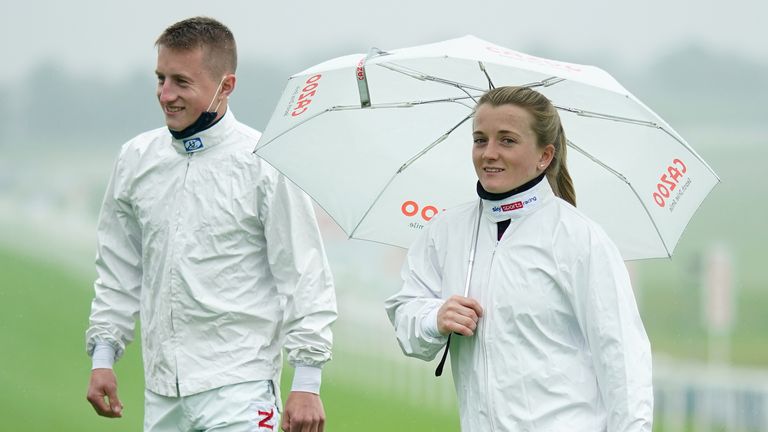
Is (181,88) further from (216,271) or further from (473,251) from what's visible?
(473,251)

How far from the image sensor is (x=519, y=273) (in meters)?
2.41

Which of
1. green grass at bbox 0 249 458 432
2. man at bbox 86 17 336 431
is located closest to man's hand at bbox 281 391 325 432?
man at bbox 86 17 336 431

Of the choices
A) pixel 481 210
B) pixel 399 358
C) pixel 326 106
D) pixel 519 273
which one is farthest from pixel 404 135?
pixel 399 358

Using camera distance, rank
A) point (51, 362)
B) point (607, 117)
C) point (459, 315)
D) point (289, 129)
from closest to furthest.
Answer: point (459, 315), point (607, 117), point (289, 129), point (51, 362)

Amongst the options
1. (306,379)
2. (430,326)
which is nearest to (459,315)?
(430,326)

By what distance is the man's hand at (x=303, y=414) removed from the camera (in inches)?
113

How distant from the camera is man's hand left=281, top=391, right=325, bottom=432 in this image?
9.45ft

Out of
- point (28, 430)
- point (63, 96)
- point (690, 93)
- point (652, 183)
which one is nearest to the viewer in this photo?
point (652, 183)

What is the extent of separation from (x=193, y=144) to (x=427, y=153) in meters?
0.61

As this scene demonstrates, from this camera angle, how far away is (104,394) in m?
3.10

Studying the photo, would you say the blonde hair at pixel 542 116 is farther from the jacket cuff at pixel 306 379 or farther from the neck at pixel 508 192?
the jacket cuff at pixel 306 379

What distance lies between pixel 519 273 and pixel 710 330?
3.29 m

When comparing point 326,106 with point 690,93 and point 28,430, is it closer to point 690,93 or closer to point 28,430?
point 28,430

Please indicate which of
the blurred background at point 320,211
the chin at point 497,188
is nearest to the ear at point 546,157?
the chin at point 497,188
